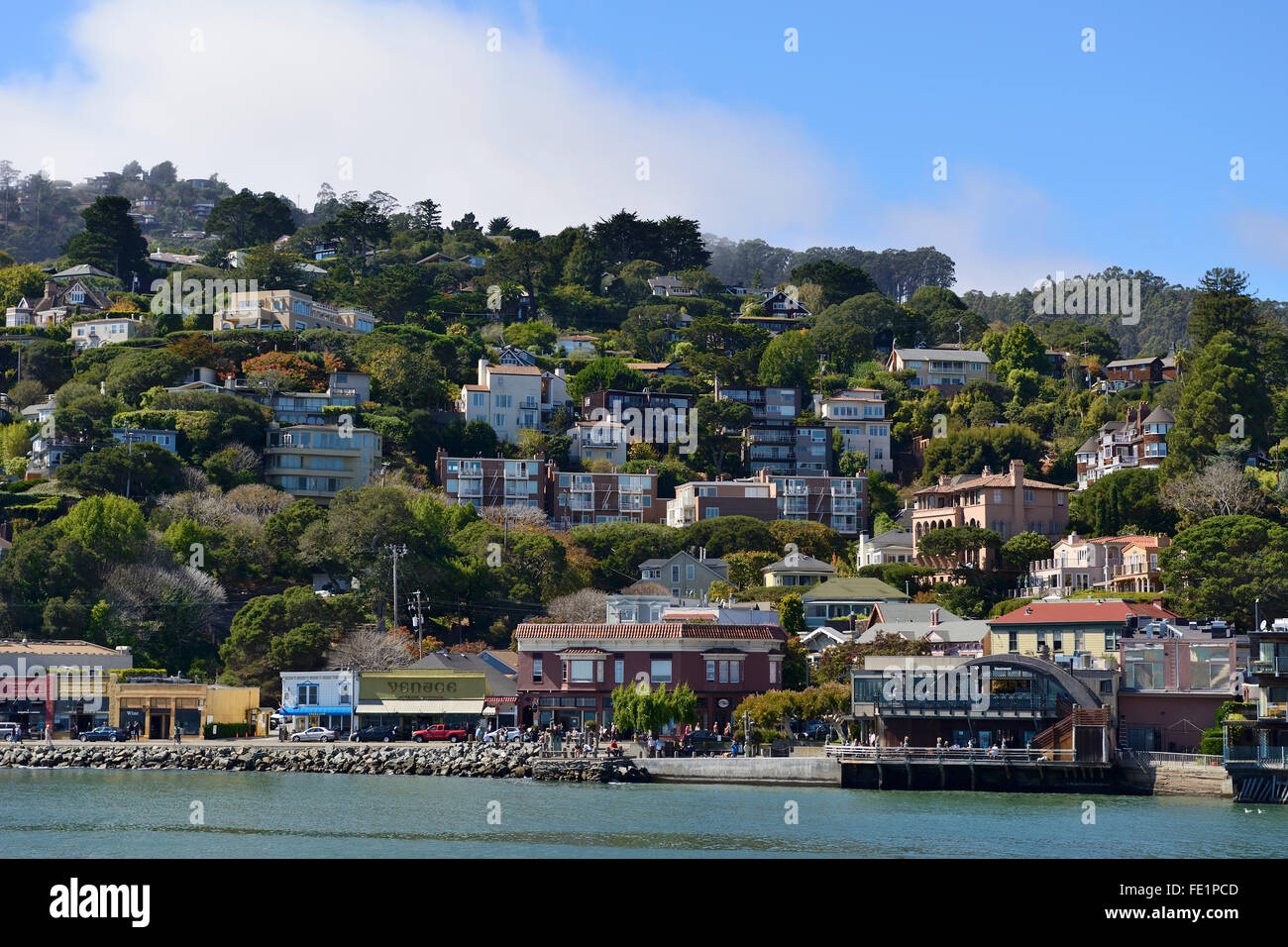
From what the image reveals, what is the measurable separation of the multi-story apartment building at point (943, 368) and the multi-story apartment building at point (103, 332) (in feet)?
202

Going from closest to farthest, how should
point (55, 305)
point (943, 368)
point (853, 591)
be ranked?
point (853, 591) < point (943, 368) < point (55, 305)

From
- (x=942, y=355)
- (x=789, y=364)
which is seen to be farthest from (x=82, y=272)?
(x=942, y=355)

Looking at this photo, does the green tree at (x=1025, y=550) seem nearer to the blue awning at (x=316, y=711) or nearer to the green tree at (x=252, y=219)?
the blue awning at (x=316, y=711)

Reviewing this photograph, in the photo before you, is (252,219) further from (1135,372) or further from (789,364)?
(1135,372)

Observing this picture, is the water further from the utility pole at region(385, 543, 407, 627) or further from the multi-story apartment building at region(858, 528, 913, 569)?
the multi-story apartment building at region(858, 528, 913, 569)

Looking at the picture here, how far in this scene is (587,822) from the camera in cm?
4544

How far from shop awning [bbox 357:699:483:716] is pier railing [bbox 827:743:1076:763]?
73.5 ft

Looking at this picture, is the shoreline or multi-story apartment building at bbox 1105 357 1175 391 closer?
the shoreline

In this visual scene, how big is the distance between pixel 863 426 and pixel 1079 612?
5687 centimetres

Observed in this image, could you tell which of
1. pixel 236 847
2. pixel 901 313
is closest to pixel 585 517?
pixel 901 313

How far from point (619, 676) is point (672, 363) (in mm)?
68531

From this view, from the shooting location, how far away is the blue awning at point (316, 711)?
7662 centimetres

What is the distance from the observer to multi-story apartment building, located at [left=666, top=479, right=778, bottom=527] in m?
112

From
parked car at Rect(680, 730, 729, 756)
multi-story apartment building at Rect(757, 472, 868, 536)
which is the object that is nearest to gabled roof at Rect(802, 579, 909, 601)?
multi-story apartment building at Rect(757, 472, 868, 536)
